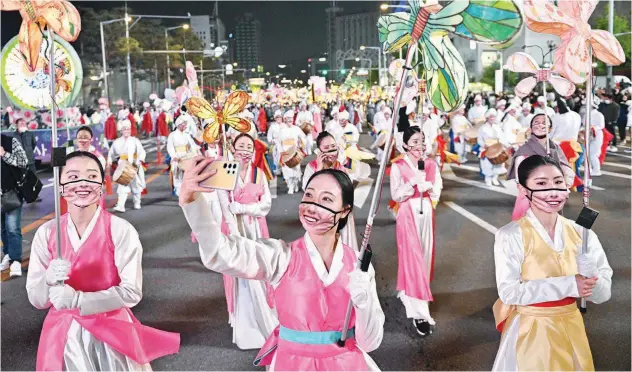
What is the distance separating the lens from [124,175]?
11.8m

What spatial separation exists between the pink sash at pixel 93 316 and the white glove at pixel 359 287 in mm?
1380

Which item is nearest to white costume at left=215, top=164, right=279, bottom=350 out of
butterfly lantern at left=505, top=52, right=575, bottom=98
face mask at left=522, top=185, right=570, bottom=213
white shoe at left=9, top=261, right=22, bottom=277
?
butterfly lantern at left=505, top=52, right=575, bottom=98

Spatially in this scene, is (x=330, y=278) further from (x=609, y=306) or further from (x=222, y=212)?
(x=609, y=306)

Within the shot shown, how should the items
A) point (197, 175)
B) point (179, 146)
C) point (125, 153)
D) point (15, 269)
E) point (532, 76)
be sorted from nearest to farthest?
point (197, 175) < point (532, 76) < point (15, 269) < point (125, 153) < point (179, 146)

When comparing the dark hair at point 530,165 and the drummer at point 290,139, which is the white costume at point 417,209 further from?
the drummer at point 290,139

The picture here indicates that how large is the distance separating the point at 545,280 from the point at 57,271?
7.74 feet

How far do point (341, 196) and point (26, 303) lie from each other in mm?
4966

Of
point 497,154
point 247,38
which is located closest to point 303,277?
point 497,154

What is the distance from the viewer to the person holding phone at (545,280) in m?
3.47

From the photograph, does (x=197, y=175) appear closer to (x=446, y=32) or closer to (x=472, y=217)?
(x=446, y=32)

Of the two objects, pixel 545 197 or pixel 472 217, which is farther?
pixel 472 217

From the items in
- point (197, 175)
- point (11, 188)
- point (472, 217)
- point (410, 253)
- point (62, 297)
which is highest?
point (197, 175)

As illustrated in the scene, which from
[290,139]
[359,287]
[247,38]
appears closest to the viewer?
[359,287]

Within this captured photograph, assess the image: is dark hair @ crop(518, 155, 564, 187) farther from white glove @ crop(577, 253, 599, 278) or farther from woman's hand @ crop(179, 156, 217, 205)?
woman's hand @ crop(179, 156, 217, 205)
